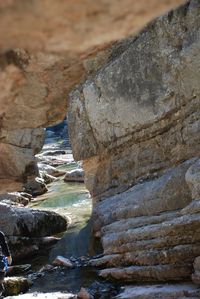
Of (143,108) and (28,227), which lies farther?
(28,227)

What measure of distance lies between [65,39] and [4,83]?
54.3 inches

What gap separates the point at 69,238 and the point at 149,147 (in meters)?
8.06

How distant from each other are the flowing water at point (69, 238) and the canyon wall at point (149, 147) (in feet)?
3.91

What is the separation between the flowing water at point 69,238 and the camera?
16.0 meters

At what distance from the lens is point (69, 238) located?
23.3m

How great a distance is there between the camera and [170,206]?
15.3 m

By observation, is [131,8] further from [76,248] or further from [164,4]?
[76,248]

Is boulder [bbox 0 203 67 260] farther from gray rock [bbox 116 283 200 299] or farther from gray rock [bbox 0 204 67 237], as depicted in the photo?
gray rock [bbox 116 283 200 299]

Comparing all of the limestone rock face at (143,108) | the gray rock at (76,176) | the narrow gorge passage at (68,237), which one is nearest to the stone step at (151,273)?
the narrow gorge passage at (68,237)

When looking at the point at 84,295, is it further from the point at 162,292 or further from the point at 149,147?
the point at 149,147

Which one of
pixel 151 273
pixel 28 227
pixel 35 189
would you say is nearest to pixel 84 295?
pixel 151 273

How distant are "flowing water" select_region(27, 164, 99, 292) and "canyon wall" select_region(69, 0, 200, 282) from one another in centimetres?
119

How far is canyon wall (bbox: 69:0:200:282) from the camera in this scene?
13453 mm

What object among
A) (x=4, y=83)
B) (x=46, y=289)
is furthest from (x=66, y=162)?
(x=4, y=83)
